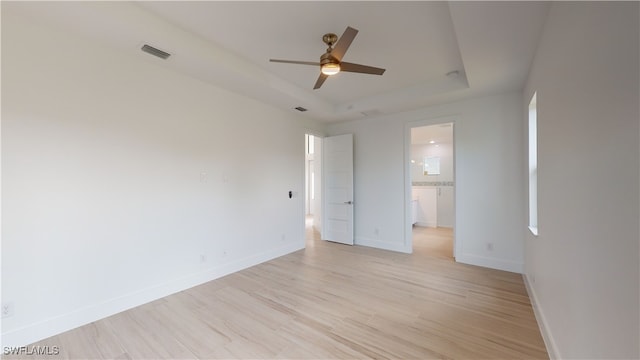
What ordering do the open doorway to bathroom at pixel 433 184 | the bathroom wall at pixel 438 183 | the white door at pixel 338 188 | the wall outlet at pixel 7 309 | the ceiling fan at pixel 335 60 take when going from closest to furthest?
1. the wall outlet at pixel 7 309
2. the ceiling fan at pixel 335 60
3. the white door at pixel 338 188
4. the open doorway to bathroom at pixel 433 184
5. the bathroom wall at pixel 438 183

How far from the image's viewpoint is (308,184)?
33.2 feet

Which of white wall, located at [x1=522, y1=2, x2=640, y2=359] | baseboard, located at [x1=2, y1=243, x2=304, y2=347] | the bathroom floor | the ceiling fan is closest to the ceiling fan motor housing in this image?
the ceiling fan

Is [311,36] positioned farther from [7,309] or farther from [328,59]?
[7,309]

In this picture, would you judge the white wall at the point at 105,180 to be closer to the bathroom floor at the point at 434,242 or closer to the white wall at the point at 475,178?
the white wall at the point at 475,178

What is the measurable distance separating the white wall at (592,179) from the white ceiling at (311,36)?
50cm

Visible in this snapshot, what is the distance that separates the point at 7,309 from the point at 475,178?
5.23 metres

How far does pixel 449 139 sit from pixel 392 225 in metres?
3.73

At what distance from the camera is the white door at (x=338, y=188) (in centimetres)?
512

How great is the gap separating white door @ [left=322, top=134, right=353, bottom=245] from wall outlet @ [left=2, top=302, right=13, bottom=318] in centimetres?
430

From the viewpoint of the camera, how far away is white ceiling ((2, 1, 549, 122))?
6.65 feet

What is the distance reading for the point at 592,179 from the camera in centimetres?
119

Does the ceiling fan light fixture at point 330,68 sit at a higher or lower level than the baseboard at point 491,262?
higher

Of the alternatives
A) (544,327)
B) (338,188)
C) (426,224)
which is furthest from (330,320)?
(426,224)

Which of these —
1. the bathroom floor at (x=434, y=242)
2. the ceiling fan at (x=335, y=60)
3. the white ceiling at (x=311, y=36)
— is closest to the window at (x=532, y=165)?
the white ceiling at (x=311, y=36)
